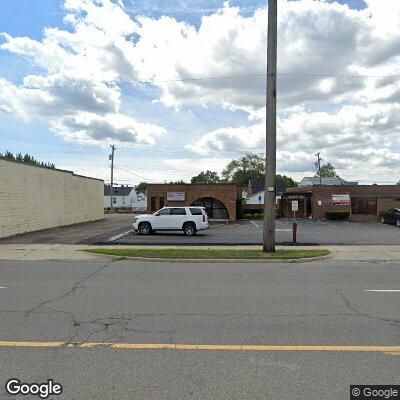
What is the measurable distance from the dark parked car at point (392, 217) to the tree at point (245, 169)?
65012mm

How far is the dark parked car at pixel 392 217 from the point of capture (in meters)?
33.8

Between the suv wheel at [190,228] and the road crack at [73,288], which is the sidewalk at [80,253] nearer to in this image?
the road crack at [73,288]

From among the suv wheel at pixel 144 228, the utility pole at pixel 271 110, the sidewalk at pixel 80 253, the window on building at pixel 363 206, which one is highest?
the utility pole at pixel 271 110

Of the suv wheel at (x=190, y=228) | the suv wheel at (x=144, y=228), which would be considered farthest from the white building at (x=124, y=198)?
the suv wheel at (x=190, y=228)

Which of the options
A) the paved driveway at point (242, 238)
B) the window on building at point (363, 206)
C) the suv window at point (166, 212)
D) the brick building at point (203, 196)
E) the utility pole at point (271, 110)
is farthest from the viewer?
the window on building at point (363, 206)

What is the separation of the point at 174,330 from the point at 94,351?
124cm

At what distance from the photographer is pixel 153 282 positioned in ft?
31.0

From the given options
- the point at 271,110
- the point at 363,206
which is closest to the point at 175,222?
the point at 271,110

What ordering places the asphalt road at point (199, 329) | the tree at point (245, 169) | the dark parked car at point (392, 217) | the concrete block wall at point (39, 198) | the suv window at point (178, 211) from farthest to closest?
the tree at point (245, 169)
the dark parked car at point (392, 217)
the suv window at point (178, 211)
the concrete block wall at point (39, 198)
the asphalt road at point (199, 329)

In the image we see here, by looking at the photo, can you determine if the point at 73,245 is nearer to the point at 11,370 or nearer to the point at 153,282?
the point at 153,282

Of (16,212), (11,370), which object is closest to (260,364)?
(11,370)

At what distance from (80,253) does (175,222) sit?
8144 mm

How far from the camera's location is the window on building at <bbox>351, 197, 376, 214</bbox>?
4141cm

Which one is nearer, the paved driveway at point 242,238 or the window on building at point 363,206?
the paved driveway at point 242,238
